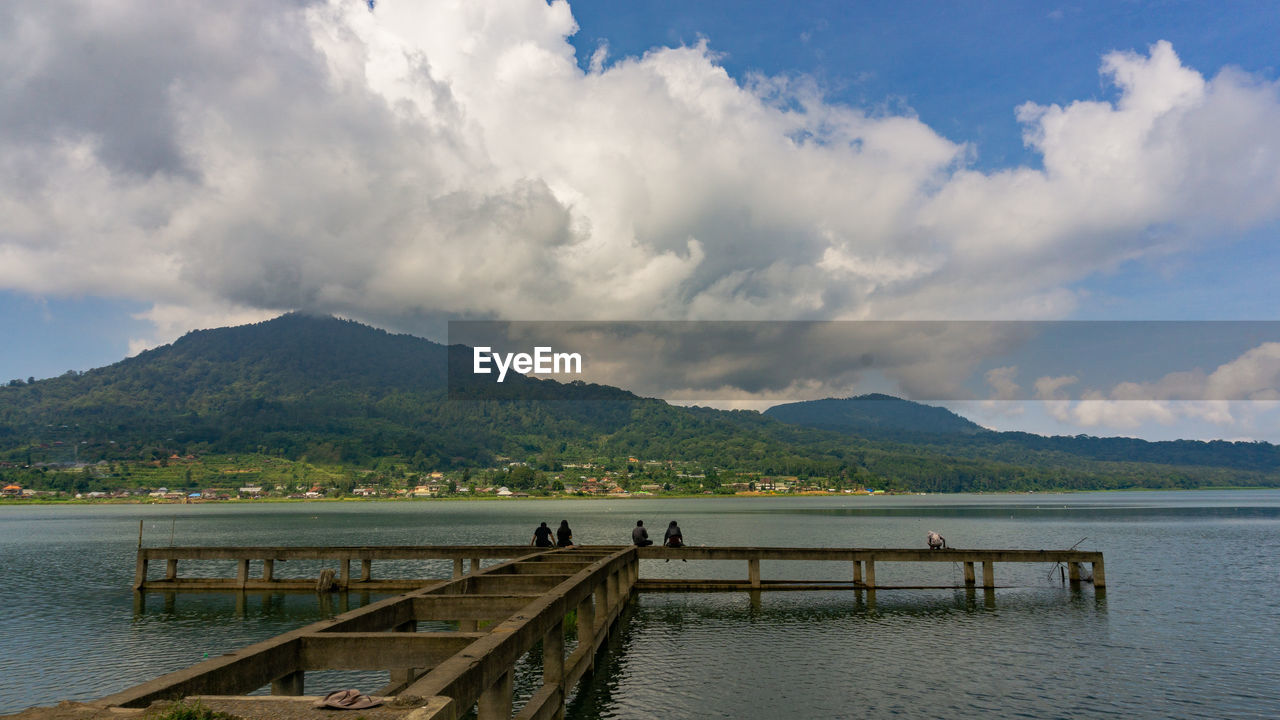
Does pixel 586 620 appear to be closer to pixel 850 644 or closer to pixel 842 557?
pixel 850 644

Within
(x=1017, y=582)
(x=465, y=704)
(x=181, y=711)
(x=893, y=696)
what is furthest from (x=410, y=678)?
(x=1017, y=582)

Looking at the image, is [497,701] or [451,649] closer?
[497,701]

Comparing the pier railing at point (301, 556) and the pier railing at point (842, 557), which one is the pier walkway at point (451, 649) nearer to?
the pier railing at point (842, 557)

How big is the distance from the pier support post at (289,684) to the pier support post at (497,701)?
9.10 feet

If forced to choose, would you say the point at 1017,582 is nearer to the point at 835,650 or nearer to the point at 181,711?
the point at 835,650

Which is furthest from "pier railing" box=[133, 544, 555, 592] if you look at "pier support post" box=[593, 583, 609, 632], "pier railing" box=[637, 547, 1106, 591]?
"pier support post" box=[593, 583, 609, 632]

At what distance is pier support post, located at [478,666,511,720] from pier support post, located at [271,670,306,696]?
2773 millimetres

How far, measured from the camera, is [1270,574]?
152 ft

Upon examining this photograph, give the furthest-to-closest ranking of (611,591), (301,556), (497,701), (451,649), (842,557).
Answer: (301,556)
(842,557)
(611,591)
(451,649)
(497,701)

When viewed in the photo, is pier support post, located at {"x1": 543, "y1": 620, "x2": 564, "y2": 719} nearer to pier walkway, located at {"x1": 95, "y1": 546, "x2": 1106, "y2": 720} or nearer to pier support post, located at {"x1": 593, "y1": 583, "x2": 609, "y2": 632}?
pier walkway, located at {"x1": 95, "y1": 546, "x2": 1106, "y2": 720}

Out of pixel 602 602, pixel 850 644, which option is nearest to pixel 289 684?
pixel 602 602

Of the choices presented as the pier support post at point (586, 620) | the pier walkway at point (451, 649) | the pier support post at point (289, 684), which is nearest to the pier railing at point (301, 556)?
the pier walkway at point (451, 649)

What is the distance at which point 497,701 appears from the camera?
1087 centimetres

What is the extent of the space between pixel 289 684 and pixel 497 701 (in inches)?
123
